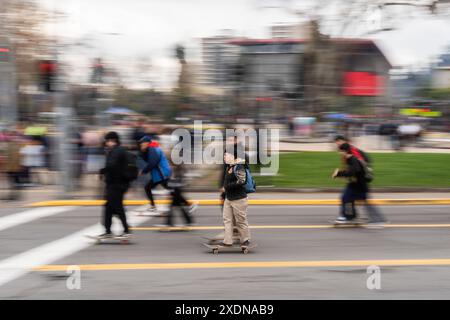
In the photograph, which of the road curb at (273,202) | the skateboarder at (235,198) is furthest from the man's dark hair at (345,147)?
the road curb at (273,202)

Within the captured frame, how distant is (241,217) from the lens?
28.6 ft

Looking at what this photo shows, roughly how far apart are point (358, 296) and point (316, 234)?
12.4 feet

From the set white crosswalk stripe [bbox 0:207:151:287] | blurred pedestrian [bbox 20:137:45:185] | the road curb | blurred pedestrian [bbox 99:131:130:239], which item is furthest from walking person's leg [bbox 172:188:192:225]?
blurred pedestrian [bbox 20:137:45:185]

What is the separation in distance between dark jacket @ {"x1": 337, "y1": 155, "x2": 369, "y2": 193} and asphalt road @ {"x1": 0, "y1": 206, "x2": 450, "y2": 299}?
818 mm

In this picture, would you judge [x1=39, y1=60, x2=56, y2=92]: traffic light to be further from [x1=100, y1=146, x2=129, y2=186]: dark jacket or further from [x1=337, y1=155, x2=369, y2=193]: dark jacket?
[x1=337, y1=155, x2=369, y2=193]: dark jacket

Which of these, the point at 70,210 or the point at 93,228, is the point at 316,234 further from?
the point at 70,210

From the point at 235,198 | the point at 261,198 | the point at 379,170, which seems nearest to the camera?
the point at 235,198

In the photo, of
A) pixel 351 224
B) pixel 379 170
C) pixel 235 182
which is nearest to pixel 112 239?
pixel 235 182

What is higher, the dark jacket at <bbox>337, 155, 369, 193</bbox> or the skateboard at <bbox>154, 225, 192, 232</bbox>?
the dark jacket at <bbox>337, 155, 369, 193</bbox>

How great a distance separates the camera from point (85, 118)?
964 inches

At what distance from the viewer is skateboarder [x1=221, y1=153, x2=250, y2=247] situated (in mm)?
8602

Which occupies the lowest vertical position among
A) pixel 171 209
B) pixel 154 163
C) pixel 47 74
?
pixel 171 209

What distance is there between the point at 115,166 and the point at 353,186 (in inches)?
178

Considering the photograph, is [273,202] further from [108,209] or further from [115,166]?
[115,166]
